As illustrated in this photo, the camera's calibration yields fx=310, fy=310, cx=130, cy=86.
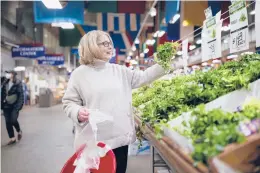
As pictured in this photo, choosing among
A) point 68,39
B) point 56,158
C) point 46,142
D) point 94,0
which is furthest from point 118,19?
point 56,158

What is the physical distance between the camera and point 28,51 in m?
16.0

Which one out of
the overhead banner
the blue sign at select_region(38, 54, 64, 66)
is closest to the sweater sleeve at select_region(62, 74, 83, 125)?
the overhead banner

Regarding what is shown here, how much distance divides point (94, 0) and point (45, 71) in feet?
61.5

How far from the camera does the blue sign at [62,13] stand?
29.4 ft

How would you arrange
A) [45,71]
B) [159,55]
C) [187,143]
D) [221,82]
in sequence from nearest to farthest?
[187,143] < [221,82] < [159,55] < [45,71]

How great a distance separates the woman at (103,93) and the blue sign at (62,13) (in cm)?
683

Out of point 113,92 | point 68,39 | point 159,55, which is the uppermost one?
point 68,39

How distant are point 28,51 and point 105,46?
1458 centimetres

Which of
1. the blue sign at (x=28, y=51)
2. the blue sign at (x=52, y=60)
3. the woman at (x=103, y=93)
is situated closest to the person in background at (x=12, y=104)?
the woman at (x=103, y=93)

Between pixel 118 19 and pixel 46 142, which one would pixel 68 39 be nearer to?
pixel 118 19

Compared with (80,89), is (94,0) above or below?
above

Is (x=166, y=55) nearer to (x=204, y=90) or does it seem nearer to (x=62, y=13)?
(x=204, y=90)

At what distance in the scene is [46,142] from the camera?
7.08m

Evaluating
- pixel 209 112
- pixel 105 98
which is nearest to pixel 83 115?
pixel 105 98
